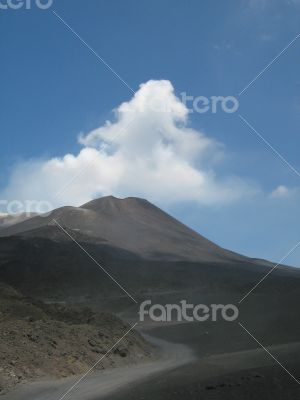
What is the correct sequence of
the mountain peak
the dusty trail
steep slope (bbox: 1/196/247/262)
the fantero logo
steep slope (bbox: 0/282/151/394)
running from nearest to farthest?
the dusty trail < steep slope (bbox: 0/282/151/394) < the fantero logo < steep slope (bbox: 1/196/247/262) < the mountain peak

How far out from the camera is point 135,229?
157m

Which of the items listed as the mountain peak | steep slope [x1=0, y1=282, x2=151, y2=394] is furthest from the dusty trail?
the mountain peak

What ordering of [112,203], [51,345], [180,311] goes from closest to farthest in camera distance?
[51,345], [180,311], [112,203]

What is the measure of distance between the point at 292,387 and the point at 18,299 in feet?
75.9

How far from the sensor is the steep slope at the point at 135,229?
134 m

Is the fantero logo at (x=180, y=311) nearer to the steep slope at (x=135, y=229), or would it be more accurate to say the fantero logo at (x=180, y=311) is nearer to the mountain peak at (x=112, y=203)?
the steep slope at (x=135, y=229)

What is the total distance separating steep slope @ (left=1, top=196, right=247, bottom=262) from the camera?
133750 mm

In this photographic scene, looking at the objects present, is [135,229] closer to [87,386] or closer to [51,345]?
[51,345]

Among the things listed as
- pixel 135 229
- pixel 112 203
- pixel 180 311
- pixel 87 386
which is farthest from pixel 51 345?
pixel 112 203

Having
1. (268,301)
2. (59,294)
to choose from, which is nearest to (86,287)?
(59,294)

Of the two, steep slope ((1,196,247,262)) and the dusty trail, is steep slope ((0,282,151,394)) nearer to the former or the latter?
the dusty trail

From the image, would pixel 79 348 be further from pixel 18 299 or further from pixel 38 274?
pixel 38 274

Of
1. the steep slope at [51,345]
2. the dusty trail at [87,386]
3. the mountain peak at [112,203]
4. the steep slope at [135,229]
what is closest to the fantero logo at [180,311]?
the steep slope at [51,345]

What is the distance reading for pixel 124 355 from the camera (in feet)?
91.7
